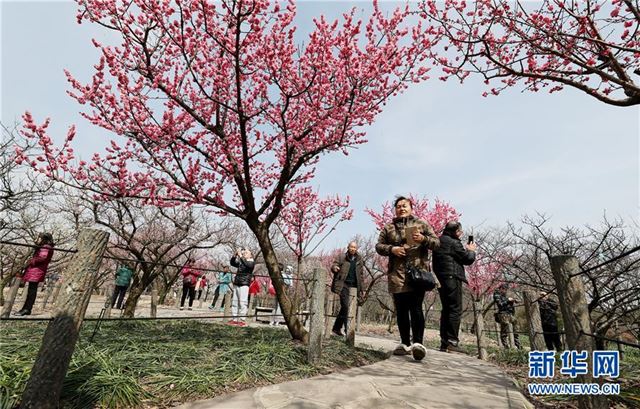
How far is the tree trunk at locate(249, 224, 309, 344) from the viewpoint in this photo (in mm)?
5113

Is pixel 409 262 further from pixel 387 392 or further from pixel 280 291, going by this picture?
pixel 280 291

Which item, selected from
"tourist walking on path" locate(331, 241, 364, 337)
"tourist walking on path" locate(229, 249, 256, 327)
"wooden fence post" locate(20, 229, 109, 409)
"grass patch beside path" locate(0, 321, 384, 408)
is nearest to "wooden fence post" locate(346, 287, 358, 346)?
"grass patch beside path" locate(0, 321, 384, 408)

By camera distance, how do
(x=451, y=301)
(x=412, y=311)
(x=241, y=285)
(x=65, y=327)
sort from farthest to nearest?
1. (x=241, y=285)
2. (x=451, y=301)
3. (x=412, y=311)
4. (x=65, y=327)

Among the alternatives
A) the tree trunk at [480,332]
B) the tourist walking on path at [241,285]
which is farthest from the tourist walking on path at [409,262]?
the tourist walking on path at [241,285]

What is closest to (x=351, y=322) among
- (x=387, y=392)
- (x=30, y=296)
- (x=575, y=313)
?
(x=387, y=392)

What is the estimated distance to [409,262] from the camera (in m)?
4.04

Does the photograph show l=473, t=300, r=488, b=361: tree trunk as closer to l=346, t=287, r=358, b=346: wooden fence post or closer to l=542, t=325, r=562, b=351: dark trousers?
l=346, t=287, r=358, b=346: wooden fence post

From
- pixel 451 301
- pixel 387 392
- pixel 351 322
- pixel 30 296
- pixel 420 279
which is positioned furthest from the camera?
pixel 30 296

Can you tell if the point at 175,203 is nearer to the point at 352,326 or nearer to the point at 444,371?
the point at 352,326

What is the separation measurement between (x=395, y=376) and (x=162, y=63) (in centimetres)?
554

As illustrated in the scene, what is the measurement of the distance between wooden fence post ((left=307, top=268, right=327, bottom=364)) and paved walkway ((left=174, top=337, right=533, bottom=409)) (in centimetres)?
58

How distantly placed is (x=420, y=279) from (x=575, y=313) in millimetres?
1529

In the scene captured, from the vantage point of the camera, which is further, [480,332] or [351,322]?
[480,332]

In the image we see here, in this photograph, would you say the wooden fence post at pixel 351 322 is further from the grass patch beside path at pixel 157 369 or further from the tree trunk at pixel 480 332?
the tree trunk at pixel 480 332
